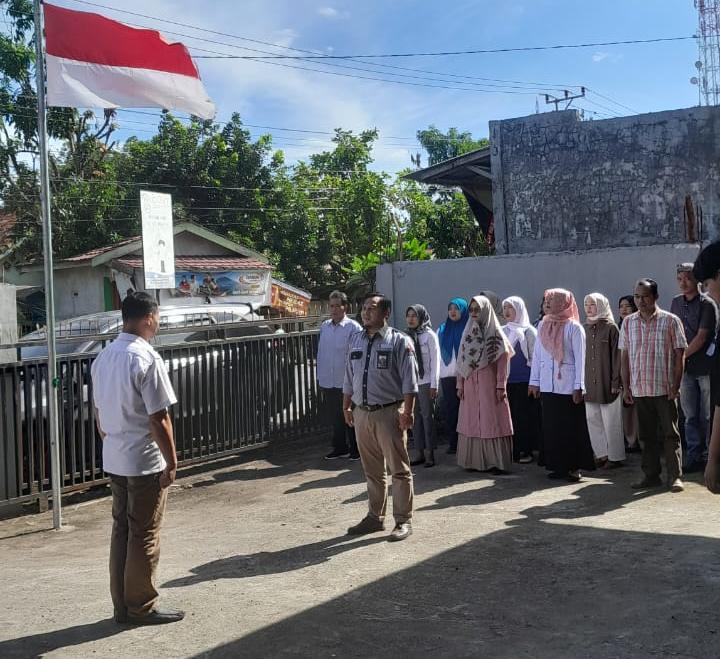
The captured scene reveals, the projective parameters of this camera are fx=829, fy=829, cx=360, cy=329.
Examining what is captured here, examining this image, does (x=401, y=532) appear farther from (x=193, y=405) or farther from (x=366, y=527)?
(x=193, y=405)

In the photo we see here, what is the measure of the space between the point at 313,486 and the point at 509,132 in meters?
8.81

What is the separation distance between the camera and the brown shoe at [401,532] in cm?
639

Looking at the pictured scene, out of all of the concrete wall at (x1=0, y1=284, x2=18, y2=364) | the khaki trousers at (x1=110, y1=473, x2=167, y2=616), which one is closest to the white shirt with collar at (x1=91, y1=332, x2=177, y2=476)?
the khaki trousers at (x1=110, y1=473, x2=167, y2=616)

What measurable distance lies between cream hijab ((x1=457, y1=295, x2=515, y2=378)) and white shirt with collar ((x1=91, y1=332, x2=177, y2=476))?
4.77 m

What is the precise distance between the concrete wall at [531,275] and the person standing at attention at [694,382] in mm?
2189

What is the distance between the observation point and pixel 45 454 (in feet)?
26.4

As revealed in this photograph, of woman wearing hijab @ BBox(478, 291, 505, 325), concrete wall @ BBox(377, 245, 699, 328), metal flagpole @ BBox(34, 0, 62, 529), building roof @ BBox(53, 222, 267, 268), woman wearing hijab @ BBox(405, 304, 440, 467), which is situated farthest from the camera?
building roof @ BBox(53, 222, 267, 268)

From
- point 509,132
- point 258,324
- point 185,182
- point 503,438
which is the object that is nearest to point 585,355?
point 503,438

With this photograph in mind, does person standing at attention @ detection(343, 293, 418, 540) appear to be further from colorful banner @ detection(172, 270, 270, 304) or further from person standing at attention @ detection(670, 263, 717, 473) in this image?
colorful banner @ detection(172, 270, 270, 304)

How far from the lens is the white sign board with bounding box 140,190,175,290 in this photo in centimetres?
957

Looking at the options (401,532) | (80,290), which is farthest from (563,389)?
(80,290)

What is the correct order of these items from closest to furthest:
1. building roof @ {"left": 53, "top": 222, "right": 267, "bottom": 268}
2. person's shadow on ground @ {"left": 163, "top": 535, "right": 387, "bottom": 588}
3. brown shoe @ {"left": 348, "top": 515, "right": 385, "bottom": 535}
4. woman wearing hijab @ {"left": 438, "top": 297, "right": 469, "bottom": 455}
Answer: person's shadow on ground @ {"left": 163, "top": 535, "right": 387, "bottom": 588}, brown shoe @ {"left": 348, "top": 515, "right": 385, "bottom": 535}, woman wearing hijab @ {"left": 438, "top": 297, "right": 469, "bottom": 455}, building roof @ {"left": 53, "top": 222, "right": 267, "bottom": 268}

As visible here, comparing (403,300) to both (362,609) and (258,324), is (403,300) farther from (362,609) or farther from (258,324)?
(362,609)

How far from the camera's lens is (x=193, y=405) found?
383 inches
